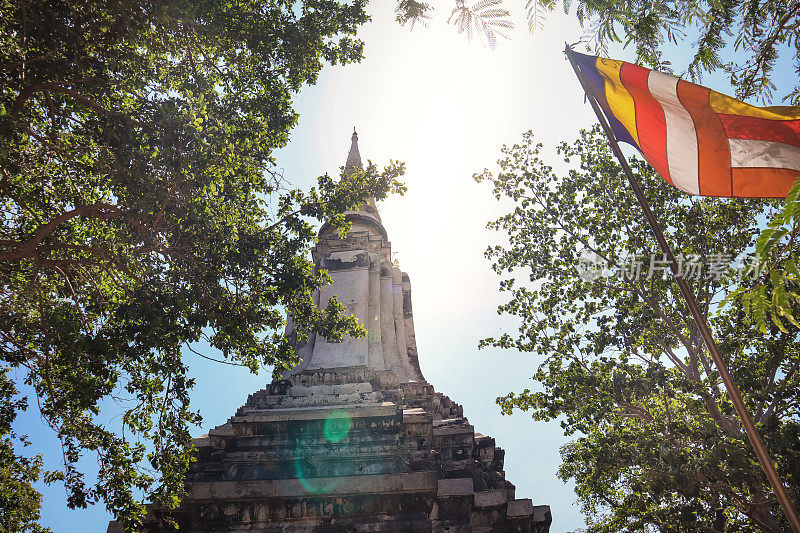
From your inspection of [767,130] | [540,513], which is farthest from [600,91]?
[540,513]

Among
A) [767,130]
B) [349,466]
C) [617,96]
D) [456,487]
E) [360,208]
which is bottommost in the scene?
[456,487]

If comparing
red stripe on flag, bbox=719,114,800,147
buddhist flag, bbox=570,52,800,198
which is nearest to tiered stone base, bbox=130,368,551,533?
buddhist flag, bbox=570,52,800,198

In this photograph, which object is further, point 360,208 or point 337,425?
point 360,208

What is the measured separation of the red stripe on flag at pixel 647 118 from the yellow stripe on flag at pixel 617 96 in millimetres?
55

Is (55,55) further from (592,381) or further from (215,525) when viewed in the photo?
(592,381)

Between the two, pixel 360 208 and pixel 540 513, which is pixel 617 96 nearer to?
pixel 540 513

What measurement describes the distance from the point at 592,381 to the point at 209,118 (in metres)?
9.23

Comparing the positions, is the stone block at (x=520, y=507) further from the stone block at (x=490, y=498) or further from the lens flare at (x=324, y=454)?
the lens flare at (x=324, y=454)

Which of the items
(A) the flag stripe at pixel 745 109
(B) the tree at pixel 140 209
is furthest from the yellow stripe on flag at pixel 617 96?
(B) the tree at pixel 140 209

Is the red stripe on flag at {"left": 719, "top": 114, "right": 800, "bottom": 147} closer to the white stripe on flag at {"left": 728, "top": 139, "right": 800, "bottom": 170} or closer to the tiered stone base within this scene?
the white stripe on flag at {"left": 728, "top": 139, "right": 800, "bottom": 170}

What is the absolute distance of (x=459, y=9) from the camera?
488 cm

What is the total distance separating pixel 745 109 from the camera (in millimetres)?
5715

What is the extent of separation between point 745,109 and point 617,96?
4.83 feet

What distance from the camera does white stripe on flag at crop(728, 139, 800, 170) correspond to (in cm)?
543
